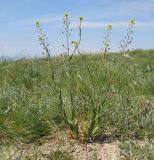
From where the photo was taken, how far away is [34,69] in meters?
10.9

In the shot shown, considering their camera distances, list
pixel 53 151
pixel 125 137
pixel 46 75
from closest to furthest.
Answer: pixel 53 151, pixel 125 137, pixel 46 75

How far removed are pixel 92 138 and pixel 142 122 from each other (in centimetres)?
63

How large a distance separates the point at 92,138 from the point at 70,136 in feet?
0.84

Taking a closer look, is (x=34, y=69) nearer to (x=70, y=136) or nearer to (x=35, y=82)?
(x=35, y=82)

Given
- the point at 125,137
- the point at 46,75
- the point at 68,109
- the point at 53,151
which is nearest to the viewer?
the point at 53,151

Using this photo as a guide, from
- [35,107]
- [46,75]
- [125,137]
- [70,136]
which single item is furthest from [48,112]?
[46,75]

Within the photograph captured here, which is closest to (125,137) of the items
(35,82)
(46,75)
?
(35,82)

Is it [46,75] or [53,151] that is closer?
[53,151]

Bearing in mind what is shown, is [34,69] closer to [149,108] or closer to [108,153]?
[149,108]

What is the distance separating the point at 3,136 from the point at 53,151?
0.91 m

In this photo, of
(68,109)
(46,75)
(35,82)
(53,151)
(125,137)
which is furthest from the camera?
(46,75)

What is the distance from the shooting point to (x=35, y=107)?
6055 millimetres

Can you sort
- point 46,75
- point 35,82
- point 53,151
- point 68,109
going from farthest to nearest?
point 46,75 → point 35,82 → point 68,109 → point 53,151

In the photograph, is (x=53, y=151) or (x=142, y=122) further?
(x=142, y=122)
